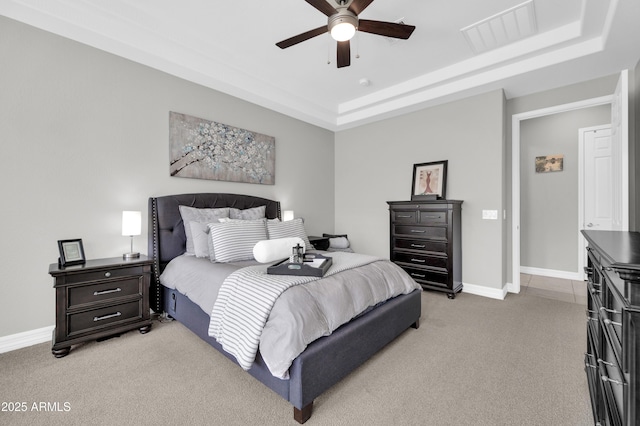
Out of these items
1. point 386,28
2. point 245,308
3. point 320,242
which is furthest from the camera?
point 320,242

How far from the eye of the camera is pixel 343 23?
80.8 inches

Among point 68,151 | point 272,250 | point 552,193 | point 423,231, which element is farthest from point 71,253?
point 552,193

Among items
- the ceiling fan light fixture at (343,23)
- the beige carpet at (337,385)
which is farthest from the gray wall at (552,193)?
the ceiling fan light fixture at (343,23)

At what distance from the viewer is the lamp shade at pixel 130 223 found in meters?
2.58

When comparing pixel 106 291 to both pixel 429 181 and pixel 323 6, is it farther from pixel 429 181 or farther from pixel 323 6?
pixel 429 181

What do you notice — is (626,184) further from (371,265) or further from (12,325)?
(12,325)

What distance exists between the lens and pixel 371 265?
237 cm

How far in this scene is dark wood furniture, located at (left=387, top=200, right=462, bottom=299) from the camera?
3.56 meters

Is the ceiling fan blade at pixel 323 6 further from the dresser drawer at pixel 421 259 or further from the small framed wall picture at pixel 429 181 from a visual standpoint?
the dresser drawer at pixel 421 259

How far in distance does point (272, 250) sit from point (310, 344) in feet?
3.38

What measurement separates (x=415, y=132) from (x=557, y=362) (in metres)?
3.31

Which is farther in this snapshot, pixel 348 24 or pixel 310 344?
pixel 348 24

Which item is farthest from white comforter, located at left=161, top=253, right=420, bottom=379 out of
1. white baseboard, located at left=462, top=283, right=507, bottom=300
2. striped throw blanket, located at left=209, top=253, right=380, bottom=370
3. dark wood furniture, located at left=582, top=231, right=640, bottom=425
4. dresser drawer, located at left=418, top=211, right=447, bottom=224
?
white baseboard, located at left=462, top=283, right=507, bottom=300

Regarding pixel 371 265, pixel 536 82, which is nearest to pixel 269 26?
pixel 371 265
